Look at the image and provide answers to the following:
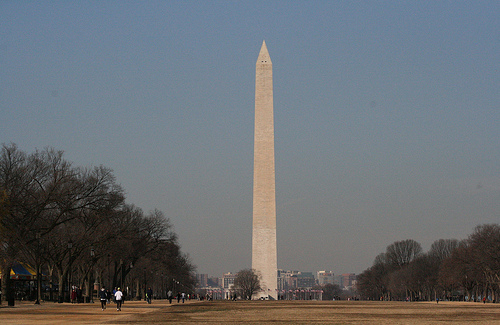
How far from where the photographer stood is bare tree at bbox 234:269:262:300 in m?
85.5

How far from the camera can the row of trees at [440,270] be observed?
77.2 metres

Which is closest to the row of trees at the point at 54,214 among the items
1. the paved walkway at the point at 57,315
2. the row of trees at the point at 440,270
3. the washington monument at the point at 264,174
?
the paved walkway at the point at 57,315

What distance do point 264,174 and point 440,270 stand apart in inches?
1163

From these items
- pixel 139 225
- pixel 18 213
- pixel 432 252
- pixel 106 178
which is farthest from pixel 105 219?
pixel 432 252

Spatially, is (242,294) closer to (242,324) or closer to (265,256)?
(265,256)

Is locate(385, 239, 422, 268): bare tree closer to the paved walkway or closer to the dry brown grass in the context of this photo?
the dry brown grass

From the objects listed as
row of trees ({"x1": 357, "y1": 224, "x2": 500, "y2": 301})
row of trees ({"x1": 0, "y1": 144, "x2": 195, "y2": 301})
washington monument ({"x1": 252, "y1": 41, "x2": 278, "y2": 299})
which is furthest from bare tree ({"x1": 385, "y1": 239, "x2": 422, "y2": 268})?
row of trees ({"x1": 0, "y1": 144, "x2": 195, "y2": 301})

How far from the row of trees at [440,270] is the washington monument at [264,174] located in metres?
22.1

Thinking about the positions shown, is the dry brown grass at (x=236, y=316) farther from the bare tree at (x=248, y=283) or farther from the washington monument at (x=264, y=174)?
the bare tree at (x=248, y=283)

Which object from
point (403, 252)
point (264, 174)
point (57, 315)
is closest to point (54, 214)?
point (57, 315)

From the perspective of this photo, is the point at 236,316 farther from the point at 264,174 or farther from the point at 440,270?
the point at 440,270

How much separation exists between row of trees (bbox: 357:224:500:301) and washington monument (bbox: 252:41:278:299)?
2206cm

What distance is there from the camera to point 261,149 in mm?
83688

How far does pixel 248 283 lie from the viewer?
88.8 meters
